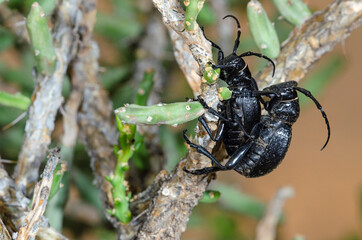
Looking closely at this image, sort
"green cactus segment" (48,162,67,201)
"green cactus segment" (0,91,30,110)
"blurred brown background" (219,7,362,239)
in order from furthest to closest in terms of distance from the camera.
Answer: "blurred brown background" (219,7,362,239), "green cactus segment" (0,91,30,110), "green cactus segment" (48,162,67,201)

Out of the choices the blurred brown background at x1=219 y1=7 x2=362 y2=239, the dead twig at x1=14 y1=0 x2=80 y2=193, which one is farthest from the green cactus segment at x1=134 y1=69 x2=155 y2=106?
the blurred brown background at x1=219 y1=7 x2=362 y2=239

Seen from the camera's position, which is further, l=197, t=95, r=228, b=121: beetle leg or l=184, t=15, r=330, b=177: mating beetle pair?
l=184, t=15, r=330, b=177: mating beetle pair

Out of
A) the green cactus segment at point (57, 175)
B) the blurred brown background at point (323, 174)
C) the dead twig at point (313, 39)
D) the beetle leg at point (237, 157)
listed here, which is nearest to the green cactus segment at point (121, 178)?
the green cactus segment at point (57, 175)

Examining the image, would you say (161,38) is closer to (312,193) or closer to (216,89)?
(216,89)

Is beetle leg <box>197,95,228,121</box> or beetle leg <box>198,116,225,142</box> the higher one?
beetle leg <box>197,95,228,121</box>

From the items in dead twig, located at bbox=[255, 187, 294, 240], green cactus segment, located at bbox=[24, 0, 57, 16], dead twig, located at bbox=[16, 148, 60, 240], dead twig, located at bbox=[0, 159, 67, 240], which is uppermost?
green cactus segment, located at bbox=[24, 0, 57, 16]

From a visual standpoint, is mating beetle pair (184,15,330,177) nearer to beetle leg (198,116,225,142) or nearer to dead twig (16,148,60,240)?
beetle leg (198,116,225,142)

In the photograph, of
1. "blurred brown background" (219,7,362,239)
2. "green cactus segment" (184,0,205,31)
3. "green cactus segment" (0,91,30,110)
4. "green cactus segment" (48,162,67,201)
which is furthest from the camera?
"blurred brown background" (219,7,362,239)

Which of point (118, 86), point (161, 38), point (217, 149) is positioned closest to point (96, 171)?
point (217, 149)

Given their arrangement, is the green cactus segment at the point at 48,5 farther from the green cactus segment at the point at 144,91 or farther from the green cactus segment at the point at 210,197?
the green cactus segment at the point at 210,197
